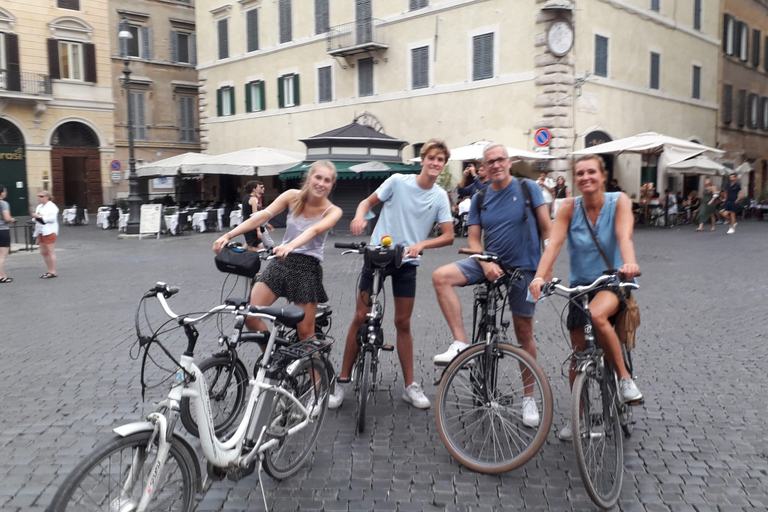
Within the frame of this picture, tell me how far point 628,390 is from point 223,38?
3226 centimetres

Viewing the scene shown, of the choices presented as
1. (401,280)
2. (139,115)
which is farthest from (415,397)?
(139,115)

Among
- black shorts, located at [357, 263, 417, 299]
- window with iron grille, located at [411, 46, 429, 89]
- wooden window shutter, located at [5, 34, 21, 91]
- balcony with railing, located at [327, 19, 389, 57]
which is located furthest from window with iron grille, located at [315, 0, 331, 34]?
black shorts, located at [357, 263, 417, 299]

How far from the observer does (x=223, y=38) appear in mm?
33031

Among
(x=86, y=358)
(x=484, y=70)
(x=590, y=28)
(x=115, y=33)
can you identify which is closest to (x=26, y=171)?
(x=115, y=33)

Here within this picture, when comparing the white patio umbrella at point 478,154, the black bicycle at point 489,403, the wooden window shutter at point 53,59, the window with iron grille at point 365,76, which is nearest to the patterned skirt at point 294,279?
the black bicycle at point 489,403

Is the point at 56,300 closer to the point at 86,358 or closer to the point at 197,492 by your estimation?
the point at 86,358

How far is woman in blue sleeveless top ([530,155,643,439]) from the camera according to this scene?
3908mm

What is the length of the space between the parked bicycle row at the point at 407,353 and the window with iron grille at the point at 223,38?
30205 mm

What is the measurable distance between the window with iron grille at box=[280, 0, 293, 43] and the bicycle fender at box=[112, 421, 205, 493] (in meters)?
28.1

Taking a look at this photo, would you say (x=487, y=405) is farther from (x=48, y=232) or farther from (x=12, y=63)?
(x=12, y=63)

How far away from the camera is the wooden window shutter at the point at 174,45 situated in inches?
1485

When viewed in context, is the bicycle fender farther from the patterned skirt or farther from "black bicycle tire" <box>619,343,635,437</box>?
"black bicycle tire" <box>619,343,635,437</box>

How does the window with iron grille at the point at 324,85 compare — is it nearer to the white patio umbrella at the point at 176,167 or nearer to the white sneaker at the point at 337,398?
the white patio umbrella at the point at 176,167

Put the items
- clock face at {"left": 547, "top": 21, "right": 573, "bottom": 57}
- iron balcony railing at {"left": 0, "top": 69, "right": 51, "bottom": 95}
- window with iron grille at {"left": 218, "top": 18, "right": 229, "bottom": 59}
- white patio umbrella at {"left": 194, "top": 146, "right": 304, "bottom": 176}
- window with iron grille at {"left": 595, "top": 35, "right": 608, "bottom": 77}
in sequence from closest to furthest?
1. clock face at {"left": 547, "top": 21, "right": 573, "bottom": 57}
2. window with iron grille at {"left": 595, "top": 35, "right": 608, "bottom": 77}
3. white patio umbrella at {"left": 194, "top": 146, "right": 304, "bottom": 176}
4. iron balcony railing at {"left": 0, "top": 69, "right": 51, "bottom": 95}
5. window with iron grille at {"left": 218, "top": 18, "right": 229, "bottom": 59}
